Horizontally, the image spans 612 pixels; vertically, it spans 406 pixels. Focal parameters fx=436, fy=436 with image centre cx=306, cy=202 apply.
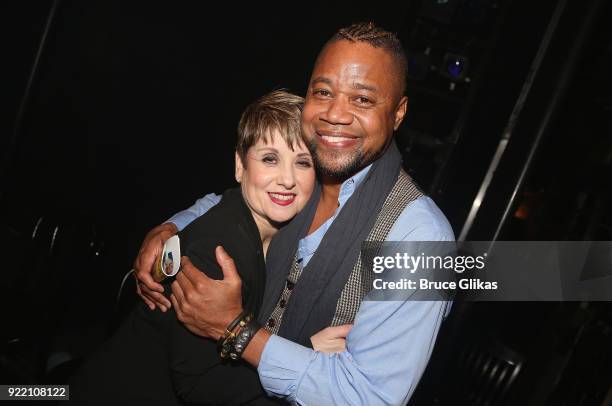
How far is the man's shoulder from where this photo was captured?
1.28 meters

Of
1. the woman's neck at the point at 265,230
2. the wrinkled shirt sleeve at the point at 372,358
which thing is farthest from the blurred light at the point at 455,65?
the wrinkled shirt sleeve at the point at 372,358

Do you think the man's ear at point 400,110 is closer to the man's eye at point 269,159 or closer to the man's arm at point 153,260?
the man's eye at point 269,159

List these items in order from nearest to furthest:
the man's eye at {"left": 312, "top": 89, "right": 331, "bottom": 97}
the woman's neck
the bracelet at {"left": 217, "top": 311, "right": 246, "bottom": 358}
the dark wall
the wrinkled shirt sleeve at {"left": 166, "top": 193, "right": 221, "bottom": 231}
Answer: the bracelet at {"left": 217, "top": 311, "right": 246, "bottom": 358}, the man's eye at {"left": 312, "top": 89, "right": 331, "bottom": 97}, the woman's neck, the wrinkled shirt sleeve at {"left": 166, "top": 193, "right": 221, "bottom": 231}, the dark wall

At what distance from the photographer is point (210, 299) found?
131cm

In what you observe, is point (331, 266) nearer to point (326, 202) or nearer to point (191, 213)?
point (326, 202)

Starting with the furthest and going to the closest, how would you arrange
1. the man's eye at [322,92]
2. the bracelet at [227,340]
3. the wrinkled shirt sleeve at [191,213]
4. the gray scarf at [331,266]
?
the wrinkled shirt sleeve at [191,213], the man's eye at [322,92], the gray scarf at [331,266], the bracelet at [227,340]

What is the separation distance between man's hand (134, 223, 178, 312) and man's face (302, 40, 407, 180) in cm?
69

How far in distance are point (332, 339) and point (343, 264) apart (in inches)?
A: 9.3

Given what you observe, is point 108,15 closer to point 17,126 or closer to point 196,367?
point 17,126

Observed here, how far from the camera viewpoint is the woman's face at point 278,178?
1.63 meters

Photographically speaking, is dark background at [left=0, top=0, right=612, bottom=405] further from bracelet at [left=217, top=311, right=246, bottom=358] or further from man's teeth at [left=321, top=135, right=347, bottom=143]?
man's teeth at [left=321, top=135, right=347, bottom=143]

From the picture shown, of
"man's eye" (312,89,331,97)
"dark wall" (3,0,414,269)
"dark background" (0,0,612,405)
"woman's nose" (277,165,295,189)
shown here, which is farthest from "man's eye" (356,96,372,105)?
"dark wall" (3,0,414,269)

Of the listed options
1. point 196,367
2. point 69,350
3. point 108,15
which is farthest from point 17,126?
point 196,367

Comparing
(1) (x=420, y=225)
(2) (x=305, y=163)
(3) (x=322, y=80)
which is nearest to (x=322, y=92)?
(3) (x=322, y=80)
